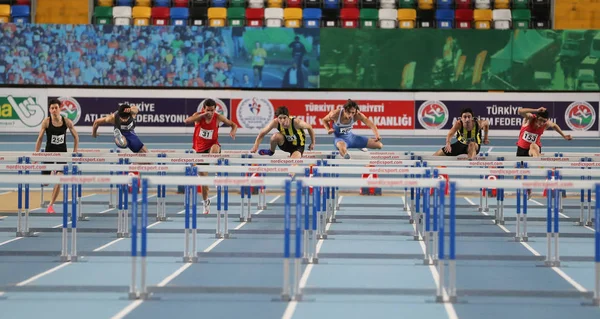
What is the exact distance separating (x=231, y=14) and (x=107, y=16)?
2.99 metres

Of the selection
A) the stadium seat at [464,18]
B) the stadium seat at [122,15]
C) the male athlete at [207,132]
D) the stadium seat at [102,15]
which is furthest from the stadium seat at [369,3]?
the male athlete at [207,132]

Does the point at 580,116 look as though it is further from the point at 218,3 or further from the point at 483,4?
the point at 218,3

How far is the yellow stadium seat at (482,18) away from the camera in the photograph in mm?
21688

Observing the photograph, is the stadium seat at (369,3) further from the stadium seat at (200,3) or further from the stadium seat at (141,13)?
the stadium seat at (141,13)

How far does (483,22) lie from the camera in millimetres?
21719

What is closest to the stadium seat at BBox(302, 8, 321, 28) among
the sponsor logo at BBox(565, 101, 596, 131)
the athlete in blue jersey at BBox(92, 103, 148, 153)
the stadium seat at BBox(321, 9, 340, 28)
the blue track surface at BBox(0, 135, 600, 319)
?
the stadium seat at BBox(321, 9, 340, 28)

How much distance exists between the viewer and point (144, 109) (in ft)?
64.3

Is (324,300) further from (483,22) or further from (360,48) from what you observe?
(483,22)

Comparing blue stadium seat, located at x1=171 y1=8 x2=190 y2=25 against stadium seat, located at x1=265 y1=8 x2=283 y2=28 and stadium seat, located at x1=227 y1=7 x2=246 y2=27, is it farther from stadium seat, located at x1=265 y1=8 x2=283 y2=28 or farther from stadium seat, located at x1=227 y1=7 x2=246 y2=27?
stadium seat, located at x1=265 y1=8 x2=283 y2=28

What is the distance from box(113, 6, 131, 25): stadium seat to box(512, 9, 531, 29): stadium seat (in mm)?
9358

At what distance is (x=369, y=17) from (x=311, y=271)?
14.5 m

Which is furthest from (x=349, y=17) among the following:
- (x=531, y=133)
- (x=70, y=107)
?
(x=531, y=133)

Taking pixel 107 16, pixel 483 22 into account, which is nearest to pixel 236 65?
pixel 107 16

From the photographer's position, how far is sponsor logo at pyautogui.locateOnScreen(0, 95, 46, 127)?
63.3 feet
